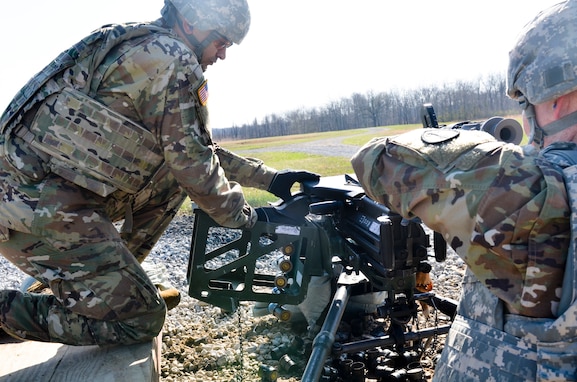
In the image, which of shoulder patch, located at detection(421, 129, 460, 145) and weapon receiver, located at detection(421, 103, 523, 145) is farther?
weapon receiver, located at detection(421, 103, 523, 145)

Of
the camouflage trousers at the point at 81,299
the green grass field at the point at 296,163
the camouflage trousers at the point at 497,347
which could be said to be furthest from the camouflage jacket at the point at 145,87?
the green grass field at the point at 296,163

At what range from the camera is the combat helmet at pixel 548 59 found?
1.81 metres

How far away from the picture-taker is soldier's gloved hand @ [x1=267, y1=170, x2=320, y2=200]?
13.6 feet

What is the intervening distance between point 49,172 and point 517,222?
8.59ft

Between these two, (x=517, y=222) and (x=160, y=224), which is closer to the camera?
(x=517, y=222)

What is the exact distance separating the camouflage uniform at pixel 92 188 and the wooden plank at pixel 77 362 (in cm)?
9

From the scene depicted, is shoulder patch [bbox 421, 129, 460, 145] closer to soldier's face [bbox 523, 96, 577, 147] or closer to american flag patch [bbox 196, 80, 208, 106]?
soldier's face [bbox 523, 96, 577, 147]

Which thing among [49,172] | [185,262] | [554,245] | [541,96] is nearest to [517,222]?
[554,245]

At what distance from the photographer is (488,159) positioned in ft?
5.60

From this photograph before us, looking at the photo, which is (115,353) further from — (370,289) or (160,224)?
(370,289)

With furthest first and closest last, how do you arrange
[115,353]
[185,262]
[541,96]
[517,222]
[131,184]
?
[185,262] → [131,184] → [115,353] → [541,96] → [517,222]

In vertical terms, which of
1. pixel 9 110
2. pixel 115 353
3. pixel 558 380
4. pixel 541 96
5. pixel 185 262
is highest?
pixel 9 110

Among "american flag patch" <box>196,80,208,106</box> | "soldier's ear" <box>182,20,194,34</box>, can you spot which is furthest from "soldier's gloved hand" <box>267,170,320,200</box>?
"soldier's ear" <box>182,20,194,34</box>

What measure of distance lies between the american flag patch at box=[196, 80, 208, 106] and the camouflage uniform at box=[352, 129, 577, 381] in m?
1.65
